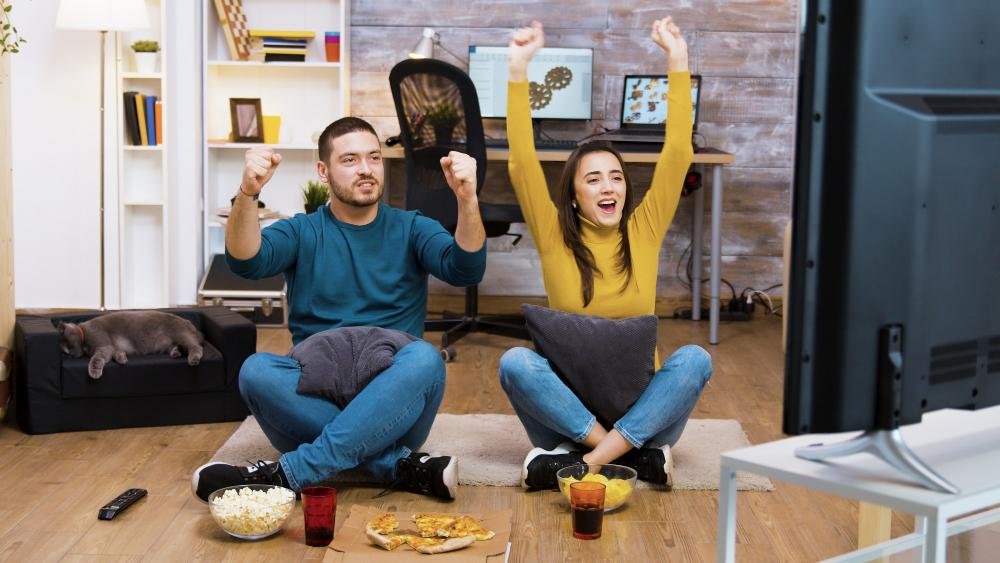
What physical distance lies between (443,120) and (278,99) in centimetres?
137

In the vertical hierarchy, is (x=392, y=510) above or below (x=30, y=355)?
below

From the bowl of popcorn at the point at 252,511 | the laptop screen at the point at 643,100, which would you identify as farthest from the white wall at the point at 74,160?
the bowl of popcorn at the point at 252,511

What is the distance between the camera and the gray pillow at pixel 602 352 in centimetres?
286

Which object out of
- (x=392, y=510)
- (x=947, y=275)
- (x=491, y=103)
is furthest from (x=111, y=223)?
(x=947, y=275)

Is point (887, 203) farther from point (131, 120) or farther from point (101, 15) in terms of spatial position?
point (131, 120)

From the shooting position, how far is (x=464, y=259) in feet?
9.43

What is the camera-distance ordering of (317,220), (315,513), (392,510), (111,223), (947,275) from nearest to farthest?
(947,275) → (315,513) → (392,510) → (317,220) → (111,223)

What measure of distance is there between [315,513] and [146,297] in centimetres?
356

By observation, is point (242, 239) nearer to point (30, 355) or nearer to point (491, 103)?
point (30, 355)

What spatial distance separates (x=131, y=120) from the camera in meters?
5.48

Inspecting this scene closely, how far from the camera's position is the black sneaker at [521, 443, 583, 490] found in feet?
9.41

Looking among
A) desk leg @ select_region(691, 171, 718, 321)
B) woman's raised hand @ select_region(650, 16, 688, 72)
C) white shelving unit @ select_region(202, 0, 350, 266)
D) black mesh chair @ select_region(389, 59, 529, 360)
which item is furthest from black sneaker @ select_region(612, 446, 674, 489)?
white shelving unit @ select_region(202, 0, 350, 266)

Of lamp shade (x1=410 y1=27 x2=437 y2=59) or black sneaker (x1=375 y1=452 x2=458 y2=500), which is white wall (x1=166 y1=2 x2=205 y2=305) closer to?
lamp shade (x1=410 y1=27 x2=437 y2=59)

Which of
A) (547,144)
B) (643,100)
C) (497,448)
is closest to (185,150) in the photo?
(547,144)
